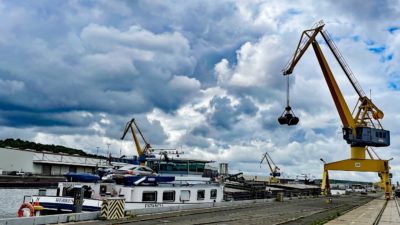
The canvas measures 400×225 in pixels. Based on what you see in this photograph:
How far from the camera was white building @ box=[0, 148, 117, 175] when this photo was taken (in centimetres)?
11344

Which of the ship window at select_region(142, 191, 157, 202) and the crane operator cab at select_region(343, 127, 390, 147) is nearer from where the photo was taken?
the ship window at select_region(142, 191, 157, 202)

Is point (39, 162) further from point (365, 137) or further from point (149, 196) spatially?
point (149, 196)

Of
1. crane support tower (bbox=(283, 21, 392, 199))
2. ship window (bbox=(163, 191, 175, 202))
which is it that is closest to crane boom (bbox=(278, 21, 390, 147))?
crane support tower (bbox=(283, 21, 392, 199))

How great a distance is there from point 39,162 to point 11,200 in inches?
2673

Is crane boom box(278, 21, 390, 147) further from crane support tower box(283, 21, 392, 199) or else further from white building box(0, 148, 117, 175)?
white building box(0, 148, 117, 175)

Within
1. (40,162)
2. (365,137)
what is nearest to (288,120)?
(365,137)

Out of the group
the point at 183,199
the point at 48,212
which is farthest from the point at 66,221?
the point at 183,199

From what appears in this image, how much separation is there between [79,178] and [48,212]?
4.34 metres

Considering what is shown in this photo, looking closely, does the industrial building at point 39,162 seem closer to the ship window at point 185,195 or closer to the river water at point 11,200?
the river water at point 11,200

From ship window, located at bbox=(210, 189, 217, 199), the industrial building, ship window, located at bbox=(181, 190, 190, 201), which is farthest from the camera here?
the industrial building

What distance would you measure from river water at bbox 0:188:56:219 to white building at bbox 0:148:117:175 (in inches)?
1445

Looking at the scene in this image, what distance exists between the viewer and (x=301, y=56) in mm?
63281

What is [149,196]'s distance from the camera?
3253cm

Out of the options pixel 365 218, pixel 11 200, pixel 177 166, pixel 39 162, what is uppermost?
pixel 39 162
